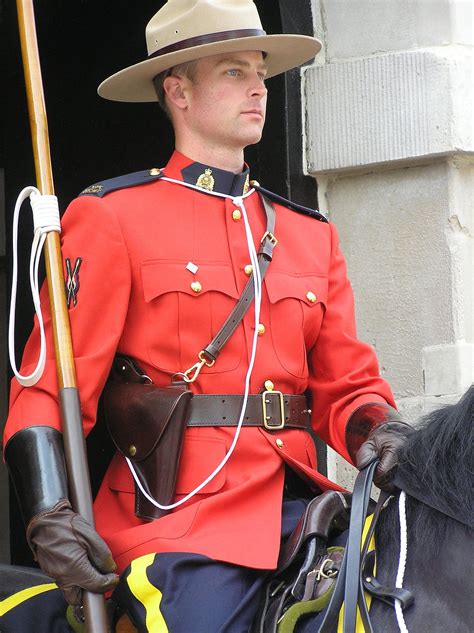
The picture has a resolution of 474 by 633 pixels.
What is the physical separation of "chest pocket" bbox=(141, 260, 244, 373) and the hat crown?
52cm

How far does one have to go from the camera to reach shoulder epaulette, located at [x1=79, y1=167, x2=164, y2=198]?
3.06m

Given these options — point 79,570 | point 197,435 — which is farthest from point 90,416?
point 79,570

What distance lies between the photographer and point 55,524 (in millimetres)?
Result: 2617

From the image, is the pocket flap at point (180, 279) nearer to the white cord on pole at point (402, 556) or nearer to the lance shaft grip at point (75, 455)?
the lance shaft grip at point (75, 455)

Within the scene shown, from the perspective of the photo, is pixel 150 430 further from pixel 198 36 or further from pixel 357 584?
pixel 198 36

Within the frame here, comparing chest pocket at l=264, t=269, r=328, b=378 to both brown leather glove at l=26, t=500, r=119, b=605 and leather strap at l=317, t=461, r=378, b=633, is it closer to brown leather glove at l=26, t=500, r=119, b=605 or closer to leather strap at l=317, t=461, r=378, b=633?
leather strap at l=317, t=461, r=378, b=633

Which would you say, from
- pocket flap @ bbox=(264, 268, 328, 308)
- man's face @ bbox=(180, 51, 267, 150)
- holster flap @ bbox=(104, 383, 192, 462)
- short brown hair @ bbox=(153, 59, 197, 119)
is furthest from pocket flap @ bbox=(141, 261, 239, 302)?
short brown hair @ bbox=(153, 59, 197, 119)

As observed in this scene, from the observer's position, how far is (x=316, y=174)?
4.23 metres

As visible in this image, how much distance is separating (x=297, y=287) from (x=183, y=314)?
1.01ft

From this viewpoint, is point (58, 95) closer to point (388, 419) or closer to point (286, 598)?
point (388, 419)

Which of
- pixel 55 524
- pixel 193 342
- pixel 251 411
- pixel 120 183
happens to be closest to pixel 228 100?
pixel 120 183

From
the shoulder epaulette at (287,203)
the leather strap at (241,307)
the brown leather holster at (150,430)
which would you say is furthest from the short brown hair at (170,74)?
the brown leather holster at (150,430)

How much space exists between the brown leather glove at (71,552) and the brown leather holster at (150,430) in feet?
0.86

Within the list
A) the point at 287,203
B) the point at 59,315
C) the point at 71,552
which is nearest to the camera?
the point at 71,552
